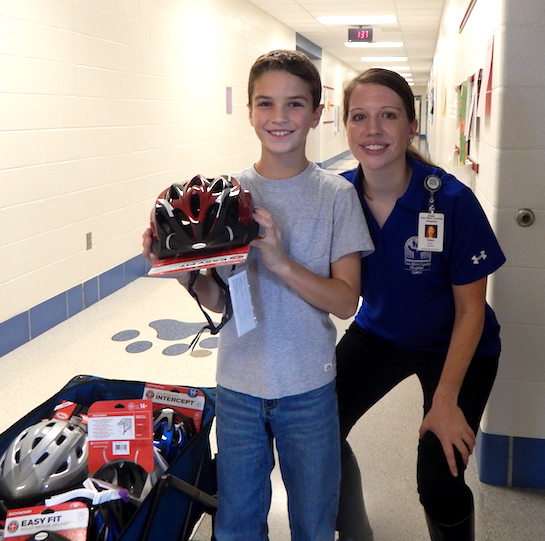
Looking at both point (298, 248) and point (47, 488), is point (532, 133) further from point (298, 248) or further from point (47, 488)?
point (47, 488)

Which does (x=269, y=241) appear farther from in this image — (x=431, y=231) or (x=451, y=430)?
(x=451, y=430)

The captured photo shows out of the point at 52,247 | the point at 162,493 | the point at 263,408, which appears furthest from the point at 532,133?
the point at 52,247

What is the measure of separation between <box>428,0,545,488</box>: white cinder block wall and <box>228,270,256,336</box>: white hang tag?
3.68ft

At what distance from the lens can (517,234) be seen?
209cm

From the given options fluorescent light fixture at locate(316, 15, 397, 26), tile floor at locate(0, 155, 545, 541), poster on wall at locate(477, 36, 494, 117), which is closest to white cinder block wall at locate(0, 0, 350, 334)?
tile floor at locate(0, 155, 545, 541)

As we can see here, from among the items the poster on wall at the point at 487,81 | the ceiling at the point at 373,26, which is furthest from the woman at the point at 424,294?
the ceiling at the point at 373,26

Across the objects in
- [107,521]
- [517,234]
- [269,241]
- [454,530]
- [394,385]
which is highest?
[269,241]

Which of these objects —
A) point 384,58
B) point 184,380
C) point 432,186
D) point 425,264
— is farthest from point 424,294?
point 384,58

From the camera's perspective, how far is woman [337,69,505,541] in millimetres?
1600

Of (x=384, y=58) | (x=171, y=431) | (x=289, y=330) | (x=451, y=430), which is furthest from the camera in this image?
(x=384, y=58)

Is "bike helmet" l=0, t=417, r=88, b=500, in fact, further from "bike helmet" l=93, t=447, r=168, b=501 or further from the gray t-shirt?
the gray t-shirt

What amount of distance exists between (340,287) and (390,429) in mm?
1542

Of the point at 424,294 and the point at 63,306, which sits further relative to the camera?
the point at 63,306

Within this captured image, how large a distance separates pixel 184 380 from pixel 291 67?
83.8 inches
